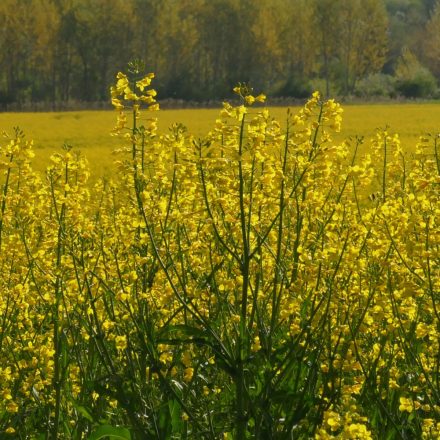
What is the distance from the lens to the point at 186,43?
7006cm

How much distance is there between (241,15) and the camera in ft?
235

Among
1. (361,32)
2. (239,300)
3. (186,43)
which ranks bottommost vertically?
(239,300)

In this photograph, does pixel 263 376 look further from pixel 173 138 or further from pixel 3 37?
pixel 3 37

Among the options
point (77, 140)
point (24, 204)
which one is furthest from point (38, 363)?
point (77, 140)

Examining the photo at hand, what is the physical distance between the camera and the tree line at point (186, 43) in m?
67.7

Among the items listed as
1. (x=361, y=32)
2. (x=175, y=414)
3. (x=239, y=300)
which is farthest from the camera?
(x=361, y=32)

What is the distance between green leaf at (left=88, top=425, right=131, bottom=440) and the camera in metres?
3.34

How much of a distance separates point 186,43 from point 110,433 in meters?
68.1

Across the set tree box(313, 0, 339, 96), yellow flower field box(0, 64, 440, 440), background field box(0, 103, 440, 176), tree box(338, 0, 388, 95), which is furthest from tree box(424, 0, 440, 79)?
yellow flower field box(0, 64, 440, 440)

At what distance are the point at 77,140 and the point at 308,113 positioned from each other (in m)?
23.8

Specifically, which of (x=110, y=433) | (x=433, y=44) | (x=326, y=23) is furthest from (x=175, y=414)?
(x=433, y=44)

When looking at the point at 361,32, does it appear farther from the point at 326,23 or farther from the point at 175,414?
the point at 175,414

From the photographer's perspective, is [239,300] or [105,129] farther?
[105,129]

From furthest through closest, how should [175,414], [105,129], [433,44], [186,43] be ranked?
[433,44] → [186,43] → [105,129] → [175,414]
